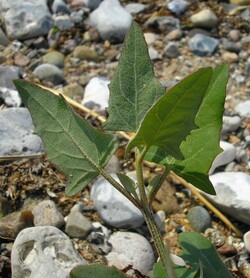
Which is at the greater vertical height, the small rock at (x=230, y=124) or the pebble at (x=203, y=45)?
the pebble at (x=203, y=45)

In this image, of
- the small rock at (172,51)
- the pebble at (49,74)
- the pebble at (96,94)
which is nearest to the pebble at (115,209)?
the pebble at (96,94)

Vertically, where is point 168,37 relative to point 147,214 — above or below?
below

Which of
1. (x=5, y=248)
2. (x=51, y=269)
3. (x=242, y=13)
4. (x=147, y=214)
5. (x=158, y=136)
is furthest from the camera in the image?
(x=242, y=13)

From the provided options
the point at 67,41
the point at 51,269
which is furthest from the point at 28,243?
the point at 67,41

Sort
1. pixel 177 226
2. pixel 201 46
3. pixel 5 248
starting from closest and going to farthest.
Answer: pixel 5 248, pixel 177 226, pixel 201 46

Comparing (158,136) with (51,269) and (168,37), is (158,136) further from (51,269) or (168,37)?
(168,37)

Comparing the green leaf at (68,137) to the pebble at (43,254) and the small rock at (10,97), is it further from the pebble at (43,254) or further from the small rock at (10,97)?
the small rock at (10,97)

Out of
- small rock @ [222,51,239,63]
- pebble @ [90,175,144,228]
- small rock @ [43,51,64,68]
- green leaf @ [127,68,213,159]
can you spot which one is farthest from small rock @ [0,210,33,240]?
small rock @ [222,51,239,63]

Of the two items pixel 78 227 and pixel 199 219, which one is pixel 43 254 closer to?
pixel 78 227
